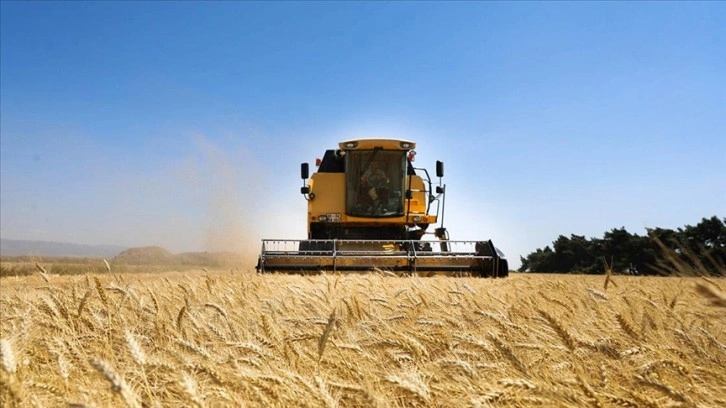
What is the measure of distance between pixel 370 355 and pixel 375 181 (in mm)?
9586

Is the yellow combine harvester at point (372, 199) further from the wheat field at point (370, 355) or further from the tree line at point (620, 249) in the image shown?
the tree line at point (620, 249)

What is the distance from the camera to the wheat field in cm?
141

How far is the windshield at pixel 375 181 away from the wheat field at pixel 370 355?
7320 mm

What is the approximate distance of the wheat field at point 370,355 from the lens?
4.63 feet

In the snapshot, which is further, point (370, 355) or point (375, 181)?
point (375, 181)

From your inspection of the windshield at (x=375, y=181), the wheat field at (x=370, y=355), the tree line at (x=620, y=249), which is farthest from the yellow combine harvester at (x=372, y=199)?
the tree line at (x=620, y=249)

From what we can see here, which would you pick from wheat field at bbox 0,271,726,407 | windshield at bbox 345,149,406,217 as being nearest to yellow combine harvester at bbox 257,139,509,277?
windshield at bbox 345,149,406,217

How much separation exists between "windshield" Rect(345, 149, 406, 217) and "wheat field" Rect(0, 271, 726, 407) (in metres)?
7.32

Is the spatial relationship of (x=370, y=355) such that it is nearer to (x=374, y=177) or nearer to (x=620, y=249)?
(x=374, y=177)

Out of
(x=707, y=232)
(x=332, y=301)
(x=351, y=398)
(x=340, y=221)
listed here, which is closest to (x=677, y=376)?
(x=351, y=398)

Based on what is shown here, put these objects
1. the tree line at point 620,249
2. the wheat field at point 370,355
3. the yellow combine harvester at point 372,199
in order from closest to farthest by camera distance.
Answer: the wheat field at point 370,355, the yellow combine harvester at point 372,199, the tree line at point 620,249

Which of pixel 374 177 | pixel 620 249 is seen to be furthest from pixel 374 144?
pixel 620 249

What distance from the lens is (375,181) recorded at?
1152 cm

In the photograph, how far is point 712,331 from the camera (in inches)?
112
